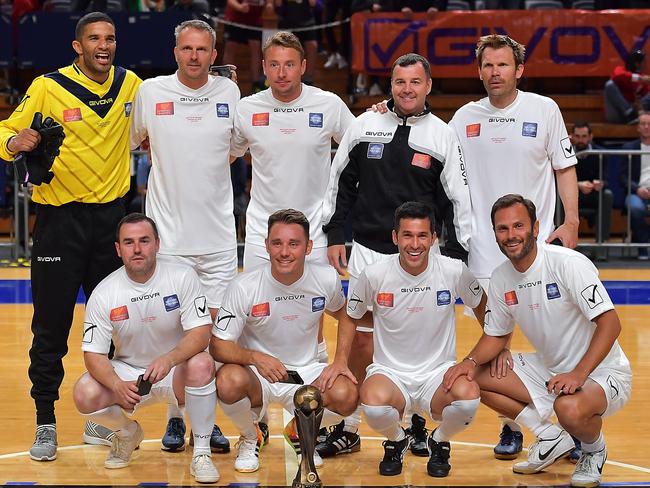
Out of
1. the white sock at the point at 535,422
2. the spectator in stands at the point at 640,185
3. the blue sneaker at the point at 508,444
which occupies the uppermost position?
the spectator in stands at the point at 640,185

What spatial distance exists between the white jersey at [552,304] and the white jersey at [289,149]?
3.90 ft

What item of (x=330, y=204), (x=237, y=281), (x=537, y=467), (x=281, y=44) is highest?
(x=281, y=44)

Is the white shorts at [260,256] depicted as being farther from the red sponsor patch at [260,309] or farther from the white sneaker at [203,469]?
the white sneaker at [203,469]

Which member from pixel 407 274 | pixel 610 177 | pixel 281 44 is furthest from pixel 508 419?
pixel 610 177

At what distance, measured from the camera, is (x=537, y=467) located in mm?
6301

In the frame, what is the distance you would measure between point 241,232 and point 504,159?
7122 mm

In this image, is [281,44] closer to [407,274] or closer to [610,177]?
[407,274]

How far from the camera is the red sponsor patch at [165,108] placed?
686 cm

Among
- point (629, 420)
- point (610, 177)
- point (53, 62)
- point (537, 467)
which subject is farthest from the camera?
point (53, 62)

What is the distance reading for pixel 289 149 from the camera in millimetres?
6879

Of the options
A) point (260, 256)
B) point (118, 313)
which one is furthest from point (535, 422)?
point (118, 313)

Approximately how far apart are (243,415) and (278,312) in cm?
58

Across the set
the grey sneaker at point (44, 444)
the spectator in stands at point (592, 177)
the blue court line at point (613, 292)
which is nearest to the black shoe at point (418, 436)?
the grey sneaker at point (44, 444)

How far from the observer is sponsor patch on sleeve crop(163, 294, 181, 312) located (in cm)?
643
